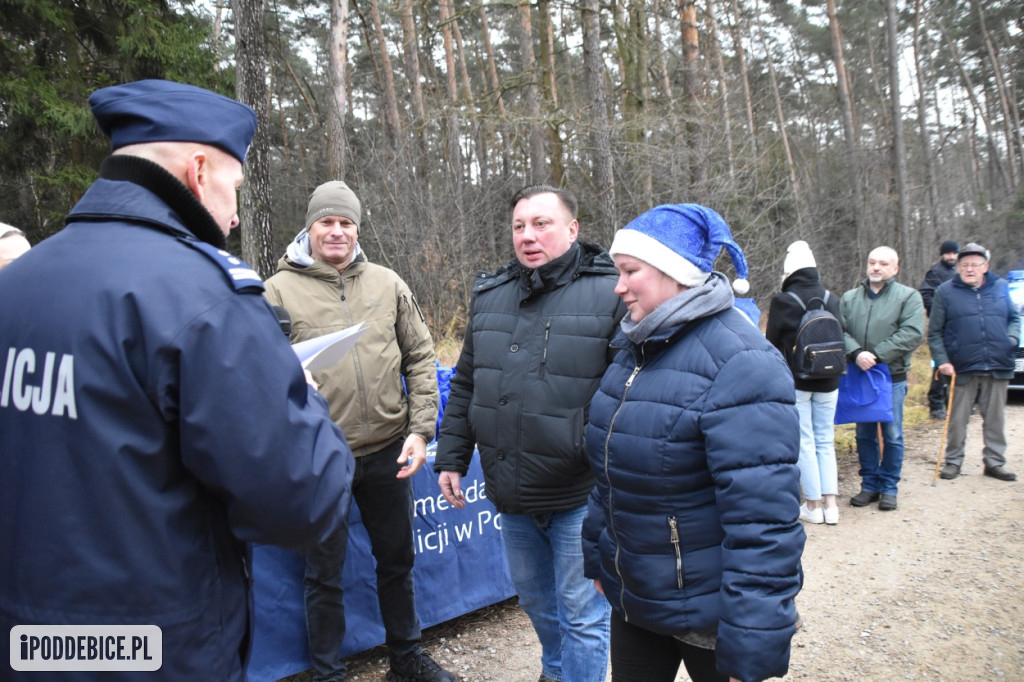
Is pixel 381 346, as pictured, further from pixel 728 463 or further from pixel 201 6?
pixel 201 6

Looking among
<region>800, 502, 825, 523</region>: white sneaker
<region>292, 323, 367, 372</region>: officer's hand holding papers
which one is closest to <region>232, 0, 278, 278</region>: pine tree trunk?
<region>292, 323, 367, 372</region>: officer's hand holding papers

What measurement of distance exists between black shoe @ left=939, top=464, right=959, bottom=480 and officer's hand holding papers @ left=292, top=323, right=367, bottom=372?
21.3 ft

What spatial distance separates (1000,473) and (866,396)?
197 cm

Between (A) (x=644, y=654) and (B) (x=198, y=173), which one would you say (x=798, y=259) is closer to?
(A) (x=644, y=654)

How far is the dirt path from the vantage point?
3654 millimetres

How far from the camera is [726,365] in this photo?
194cm

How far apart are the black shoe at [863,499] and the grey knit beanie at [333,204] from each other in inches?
195

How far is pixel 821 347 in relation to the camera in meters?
5.19

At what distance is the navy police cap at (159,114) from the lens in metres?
1.48

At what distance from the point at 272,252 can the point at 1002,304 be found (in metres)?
7.03

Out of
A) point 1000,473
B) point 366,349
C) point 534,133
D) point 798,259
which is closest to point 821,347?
point 798,259

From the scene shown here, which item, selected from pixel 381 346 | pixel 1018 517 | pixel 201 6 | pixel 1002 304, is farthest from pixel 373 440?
pixel 201 6

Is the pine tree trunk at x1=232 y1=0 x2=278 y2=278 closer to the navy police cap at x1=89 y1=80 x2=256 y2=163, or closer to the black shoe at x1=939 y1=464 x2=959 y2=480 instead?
the navy police cap at x1=89 y1=80 x2=256 y2=163

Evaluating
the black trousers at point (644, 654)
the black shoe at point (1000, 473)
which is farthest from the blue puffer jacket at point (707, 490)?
the black shoe at point (1000, 473)
